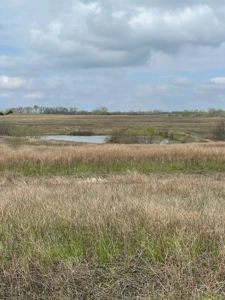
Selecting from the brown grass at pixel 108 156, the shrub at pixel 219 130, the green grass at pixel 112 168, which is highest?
the shrub at pixel 219 130

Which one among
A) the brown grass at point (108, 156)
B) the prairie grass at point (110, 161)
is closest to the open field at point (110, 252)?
the prairie grass at point (110, 161)

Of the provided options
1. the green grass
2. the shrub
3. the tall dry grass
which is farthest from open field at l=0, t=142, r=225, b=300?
the shrub

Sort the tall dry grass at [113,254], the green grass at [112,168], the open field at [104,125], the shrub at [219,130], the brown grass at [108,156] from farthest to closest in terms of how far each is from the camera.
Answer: the open field at [104,125] → the shrub at [219,130] → the brown grass at [108,156] → the green grass at [112,168] → the tall dry grass at [113,254]

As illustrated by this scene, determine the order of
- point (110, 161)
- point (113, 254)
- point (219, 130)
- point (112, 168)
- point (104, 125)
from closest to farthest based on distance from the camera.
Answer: point (113, 254) < point (112, 168) < point (110, 161) < point (219, 130) < point (104, 125)

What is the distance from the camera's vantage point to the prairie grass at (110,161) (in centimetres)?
1625

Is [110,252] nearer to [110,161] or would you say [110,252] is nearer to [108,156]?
[110,161]

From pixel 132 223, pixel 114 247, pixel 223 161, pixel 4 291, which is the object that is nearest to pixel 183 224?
pixel 132 223

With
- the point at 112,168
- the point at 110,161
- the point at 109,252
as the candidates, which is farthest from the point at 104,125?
the point at 109,252

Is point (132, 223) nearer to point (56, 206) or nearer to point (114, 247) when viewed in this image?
point (114, 247)

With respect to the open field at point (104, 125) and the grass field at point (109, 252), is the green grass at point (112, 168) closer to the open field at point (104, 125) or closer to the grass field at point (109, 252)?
the grass field at point (109, 252)

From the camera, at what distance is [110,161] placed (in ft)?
57.2

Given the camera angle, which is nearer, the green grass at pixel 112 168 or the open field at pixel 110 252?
the open field at pixel 110 252

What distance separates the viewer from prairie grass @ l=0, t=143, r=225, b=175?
16250mm

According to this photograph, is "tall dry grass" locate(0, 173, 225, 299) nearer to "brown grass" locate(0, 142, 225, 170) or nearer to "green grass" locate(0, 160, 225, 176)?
"green grass" locate(0, 160, 225, 176)
